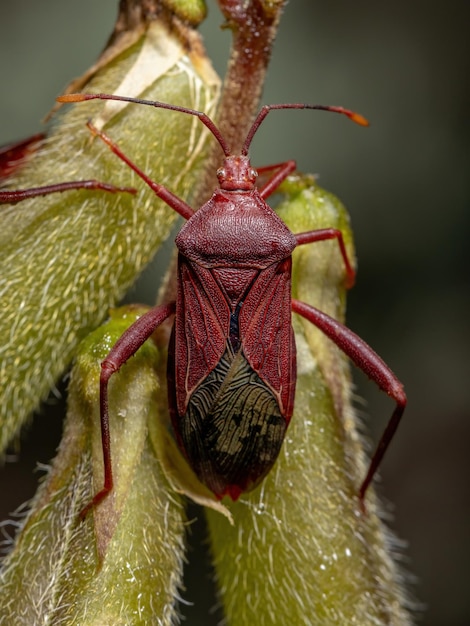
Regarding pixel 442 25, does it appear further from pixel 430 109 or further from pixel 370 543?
pixel 370 543

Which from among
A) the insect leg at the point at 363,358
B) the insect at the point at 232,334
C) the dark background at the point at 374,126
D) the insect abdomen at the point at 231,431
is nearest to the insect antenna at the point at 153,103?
the insect at the point at 232,334

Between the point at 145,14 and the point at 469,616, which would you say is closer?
the point at 145,14

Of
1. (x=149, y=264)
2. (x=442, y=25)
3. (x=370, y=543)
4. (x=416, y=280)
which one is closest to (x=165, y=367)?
(x=149, y=264)

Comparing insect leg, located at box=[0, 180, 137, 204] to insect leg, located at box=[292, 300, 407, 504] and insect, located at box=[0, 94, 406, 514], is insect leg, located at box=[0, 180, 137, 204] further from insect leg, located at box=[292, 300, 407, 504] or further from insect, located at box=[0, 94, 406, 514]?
insect leg, located at box=[292, 300, 407, 504]

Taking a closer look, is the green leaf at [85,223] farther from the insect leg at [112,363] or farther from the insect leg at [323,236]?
the insect leg at [323,236]

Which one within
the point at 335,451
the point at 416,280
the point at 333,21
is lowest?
the point at 416,280

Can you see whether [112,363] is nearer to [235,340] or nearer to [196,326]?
[196,326]

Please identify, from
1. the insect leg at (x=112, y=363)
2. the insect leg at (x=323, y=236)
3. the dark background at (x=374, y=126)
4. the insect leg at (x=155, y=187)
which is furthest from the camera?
the dark background at (x=374, y=126)
